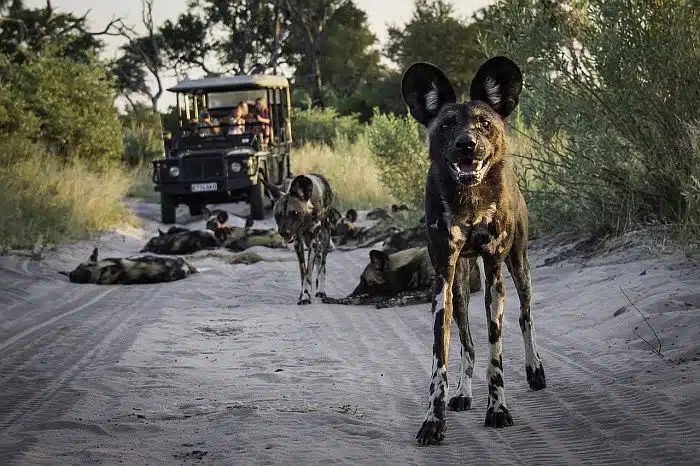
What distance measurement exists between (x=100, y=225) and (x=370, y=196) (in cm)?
566

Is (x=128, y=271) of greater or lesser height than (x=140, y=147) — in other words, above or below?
below

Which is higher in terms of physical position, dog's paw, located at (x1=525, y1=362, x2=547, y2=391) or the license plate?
the license plate

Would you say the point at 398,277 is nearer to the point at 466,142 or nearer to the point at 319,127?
the point at 466,142

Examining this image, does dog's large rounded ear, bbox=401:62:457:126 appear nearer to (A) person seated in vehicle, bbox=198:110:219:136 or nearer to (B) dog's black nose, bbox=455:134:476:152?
(B) dog's black nose, bbox=455:134:476:152

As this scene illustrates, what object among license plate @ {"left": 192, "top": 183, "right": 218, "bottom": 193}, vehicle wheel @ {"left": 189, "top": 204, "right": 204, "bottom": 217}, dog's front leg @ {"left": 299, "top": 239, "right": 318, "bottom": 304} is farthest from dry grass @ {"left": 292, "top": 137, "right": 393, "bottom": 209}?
dog's front leg @ {"left": 299, "top": 239, "right": 318, "bottom": 304}

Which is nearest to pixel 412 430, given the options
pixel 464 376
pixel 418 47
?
pixel 464 376

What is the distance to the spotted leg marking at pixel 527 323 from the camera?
491 centimetres

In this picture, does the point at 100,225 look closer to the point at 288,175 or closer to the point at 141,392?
the point at 288,175

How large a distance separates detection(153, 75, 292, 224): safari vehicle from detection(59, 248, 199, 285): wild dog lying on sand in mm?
6468

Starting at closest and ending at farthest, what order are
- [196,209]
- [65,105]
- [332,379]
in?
[332,379]
[196,209]
[65,105]

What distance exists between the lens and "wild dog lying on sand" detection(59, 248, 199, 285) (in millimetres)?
10523

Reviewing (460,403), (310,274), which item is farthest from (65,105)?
(460,403)

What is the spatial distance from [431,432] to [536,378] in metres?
1.17

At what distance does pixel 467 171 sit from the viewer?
418cm
